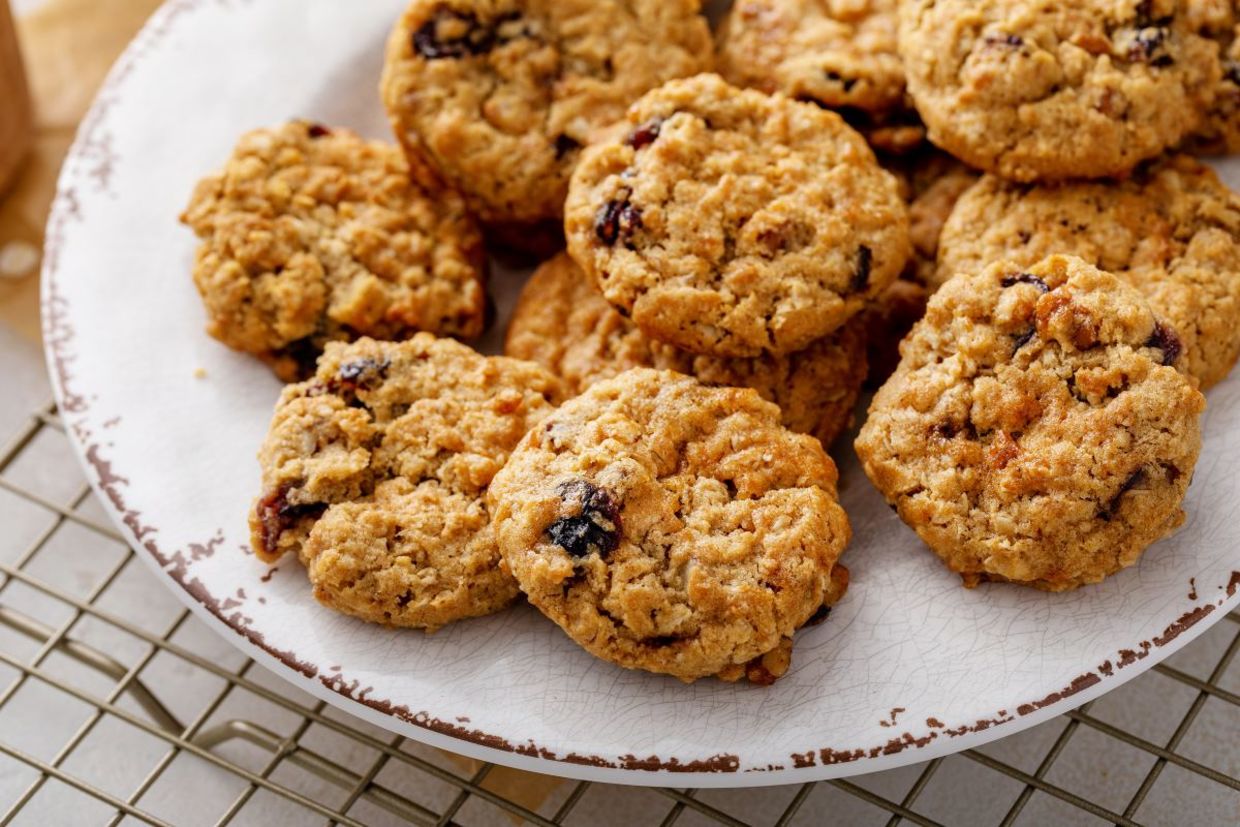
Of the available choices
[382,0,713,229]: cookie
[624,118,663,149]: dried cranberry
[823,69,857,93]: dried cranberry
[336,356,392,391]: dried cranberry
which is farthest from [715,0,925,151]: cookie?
[336,356,392,391]: dried cranberry

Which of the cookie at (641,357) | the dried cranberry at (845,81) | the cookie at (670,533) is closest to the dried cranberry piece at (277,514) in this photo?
the cookie at (670,533)

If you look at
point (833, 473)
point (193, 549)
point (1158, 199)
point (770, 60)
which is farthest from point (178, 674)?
point (1158, 199)

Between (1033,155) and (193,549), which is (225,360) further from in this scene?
(1033,155)

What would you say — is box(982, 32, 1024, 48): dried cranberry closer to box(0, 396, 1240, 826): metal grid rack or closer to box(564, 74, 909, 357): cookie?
box(564, 74, 909, 357): cookie

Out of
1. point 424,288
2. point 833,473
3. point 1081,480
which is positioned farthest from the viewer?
point 424,288

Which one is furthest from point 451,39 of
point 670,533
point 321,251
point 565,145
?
point 670,533
